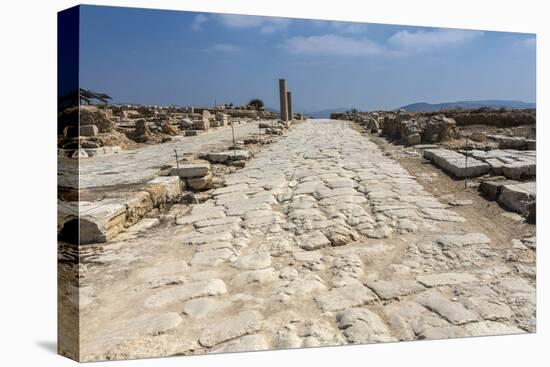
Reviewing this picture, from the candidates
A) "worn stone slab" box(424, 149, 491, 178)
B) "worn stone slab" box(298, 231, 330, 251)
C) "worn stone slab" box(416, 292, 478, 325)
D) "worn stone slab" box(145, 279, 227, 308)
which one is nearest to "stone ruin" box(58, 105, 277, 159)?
"worn stone slab" box(145, 279, 227, 308)

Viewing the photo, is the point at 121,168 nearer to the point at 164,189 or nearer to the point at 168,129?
the point at 164,189

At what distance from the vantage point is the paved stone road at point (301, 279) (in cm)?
332

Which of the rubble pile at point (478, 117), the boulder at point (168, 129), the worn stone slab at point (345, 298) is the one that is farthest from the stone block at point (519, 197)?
the boulder at point (168, 129)

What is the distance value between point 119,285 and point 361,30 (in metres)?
3.26

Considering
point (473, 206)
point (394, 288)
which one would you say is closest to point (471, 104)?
point (473, 206)

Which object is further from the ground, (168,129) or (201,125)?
(201,125)

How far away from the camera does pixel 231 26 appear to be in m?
4.41

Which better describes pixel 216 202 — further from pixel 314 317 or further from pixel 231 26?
pixel 314 317

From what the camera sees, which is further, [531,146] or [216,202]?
[531,146]

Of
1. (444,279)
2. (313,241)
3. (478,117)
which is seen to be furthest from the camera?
(478,117)

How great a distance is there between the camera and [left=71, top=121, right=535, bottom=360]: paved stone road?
332cm

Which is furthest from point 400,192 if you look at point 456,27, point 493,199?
point 456,27

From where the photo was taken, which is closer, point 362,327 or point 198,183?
point 362,327

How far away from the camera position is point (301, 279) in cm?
385
